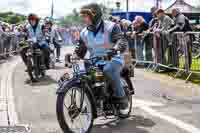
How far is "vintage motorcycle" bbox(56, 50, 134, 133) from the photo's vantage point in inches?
239

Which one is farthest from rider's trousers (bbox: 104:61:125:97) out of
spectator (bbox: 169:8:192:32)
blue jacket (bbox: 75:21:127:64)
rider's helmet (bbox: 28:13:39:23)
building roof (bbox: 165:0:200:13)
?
building roof (bbox: 165:0:200:13)

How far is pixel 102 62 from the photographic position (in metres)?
6.70

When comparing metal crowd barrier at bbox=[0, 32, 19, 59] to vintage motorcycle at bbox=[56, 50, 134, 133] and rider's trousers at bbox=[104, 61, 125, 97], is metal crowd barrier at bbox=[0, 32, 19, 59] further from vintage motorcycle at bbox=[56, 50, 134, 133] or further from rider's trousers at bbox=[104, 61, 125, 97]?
vintage motorcycle at bbox=[56, 50, 134, 133]

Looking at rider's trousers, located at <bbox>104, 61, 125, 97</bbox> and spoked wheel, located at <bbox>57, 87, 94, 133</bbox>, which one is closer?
spoked wheel, located at <bbox>57, 87, 94, 133</bbox>

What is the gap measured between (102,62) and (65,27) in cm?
4116

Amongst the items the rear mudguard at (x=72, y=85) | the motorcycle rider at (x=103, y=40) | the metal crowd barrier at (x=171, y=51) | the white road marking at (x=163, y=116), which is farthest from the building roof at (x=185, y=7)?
the rear mudguard at (x=72, y=85)

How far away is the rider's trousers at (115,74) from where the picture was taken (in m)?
6.66

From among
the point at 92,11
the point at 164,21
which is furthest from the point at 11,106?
the point at 164,21

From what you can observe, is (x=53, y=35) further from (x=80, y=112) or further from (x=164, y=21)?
(x=80, y=112)

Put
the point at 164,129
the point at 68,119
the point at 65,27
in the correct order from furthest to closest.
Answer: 1. the point at 65,27
2. the point at 164,129
3. the point at 68,119

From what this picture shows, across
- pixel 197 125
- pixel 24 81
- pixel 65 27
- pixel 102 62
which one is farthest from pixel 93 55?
pixel 65 27

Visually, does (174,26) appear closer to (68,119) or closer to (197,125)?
(197,125)

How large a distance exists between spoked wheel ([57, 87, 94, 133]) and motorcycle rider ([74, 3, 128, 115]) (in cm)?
63

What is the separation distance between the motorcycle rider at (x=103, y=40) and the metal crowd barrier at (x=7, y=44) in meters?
14.8
